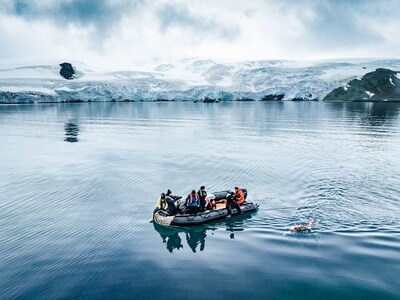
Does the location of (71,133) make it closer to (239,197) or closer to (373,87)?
(239,197)

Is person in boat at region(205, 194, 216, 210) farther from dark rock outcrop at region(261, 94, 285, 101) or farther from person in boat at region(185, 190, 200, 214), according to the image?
dark rock outcrop at region(261, 94, 285, 101)

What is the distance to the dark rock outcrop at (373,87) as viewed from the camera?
11769 centimetres

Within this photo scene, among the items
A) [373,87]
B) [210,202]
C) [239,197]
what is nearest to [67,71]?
[373,87]

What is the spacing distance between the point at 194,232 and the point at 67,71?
5647 inches

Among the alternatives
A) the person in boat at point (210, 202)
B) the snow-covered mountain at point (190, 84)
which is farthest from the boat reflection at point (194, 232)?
the snow-covered mountain at point (190, 84)

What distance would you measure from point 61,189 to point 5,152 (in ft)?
55.6

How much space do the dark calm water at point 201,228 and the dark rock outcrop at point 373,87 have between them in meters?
90.6

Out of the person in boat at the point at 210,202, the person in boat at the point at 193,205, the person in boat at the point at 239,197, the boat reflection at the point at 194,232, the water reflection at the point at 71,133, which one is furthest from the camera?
the water reflection at the point at 71,133

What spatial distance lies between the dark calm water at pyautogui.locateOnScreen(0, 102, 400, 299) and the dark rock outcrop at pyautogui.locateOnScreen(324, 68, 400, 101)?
90570mm

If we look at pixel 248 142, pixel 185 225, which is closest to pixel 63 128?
pixel 248 142

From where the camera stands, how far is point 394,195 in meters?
21.3

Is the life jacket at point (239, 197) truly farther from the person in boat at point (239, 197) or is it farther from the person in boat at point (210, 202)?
the person in boat at point (210, 202)

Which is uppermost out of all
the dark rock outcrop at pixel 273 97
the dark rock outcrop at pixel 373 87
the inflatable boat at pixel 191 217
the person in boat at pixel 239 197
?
the dark rock outcrop at pixel 373 87

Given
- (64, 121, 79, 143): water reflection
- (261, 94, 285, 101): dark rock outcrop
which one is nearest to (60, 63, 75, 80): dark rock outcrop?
(261, 94, 285, 101): dark rock outcrop
